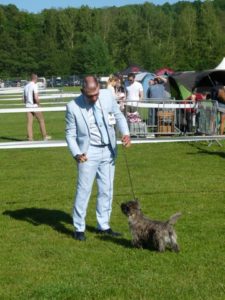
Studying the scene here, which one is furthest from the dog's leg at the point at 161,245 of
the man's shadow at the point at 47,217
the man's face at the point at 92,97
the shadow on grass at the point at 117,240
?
the man's face at the point at 92,97

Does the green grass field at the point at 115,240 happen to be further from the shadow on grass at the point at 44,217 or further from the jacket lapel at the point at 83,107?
the jacket lapel at the point at 83,107

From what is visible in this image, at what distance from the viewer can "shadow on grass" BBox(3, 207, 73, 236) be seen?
7.45 metres

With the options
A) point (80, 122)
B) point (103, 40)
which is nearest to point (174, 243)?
point (80, 122)

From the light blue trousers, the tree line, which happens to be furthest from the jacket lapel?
the tree line

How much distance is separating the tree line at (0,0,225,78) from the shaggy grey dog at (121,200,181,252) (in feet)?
260

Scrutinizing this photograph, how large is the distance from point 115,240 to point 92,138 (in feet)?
3.63

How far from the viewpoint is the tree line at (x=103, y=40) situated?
3681 inches

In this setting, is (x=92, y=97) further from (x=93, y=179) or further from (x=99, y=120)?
(x=93, y=179)

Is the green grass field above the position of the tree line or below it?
below

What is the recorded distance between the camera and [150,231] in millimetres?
5984

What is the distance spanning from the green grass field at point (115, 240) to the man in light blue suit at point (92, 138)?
0.47 meters

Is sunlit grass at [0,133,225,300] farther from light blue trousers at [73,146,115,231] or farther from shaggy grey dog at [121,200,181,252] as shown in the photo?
light blue trousers at [73,146,115,231]

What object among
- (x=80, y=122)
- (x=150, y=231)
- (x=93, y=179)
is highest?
(x=80, y=122)

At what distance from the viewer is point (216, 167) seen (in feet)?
37.6
